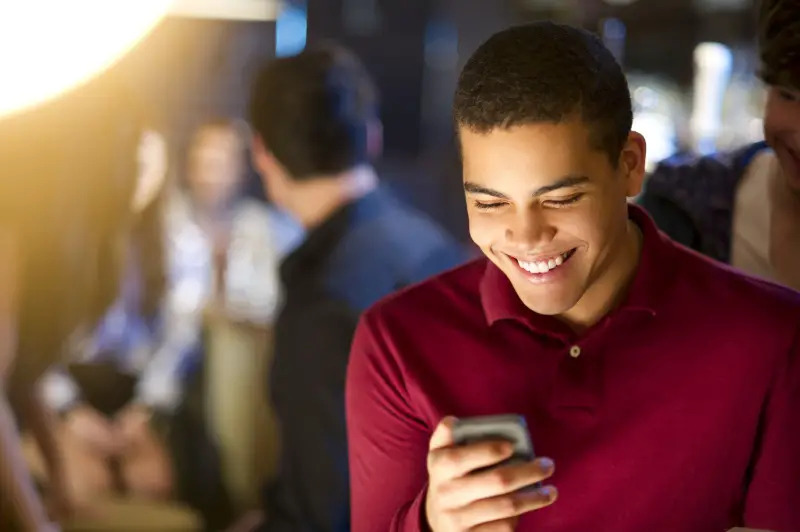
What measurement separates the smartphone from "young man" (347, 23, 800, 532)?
0.05 ft

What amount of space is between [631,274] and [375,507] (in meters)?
0.35

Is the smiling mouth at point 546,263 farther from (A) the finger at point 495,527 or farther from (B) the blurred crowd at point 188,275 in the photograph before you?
(B) the blurred crowd at point 188,275

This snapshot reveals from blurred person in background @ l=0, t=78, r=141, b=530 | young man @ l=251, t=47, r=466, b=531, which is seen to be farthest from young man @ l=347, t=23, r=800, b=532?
blurred person in background @ l=0, t=78, r=141, b=530

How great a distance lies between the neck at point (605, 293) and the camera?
94 centimetres

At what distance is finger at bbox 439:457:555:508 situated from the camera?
2.52 ft

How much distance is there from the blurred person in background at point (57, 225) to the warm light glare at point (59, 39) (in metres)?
1.50

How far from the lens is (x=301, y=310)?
153 cm

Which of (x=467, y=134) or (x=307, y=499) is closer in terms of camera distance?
(x=467, y=134)

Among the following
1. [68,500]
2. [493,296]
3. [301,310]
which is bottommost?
[68,500]

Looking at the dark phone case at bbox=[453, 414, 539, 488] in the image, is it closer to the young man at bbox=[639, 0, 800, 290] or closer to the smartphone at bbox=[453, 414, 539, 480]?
the smartphone at bbox=[453, 414, 539, 480]

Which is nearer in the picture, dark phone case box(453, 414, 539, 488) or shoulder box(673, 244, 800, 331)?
dark phone case box(453, 414, 539, 488)

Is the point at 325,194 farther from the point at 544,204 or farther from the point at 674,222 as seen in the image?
the point at 544,204

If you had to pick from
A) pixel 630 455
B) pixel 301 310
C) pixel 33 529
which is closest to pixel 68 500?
pixel 33 529

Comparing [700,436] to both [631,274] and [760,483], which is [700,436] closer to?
[760,483]
